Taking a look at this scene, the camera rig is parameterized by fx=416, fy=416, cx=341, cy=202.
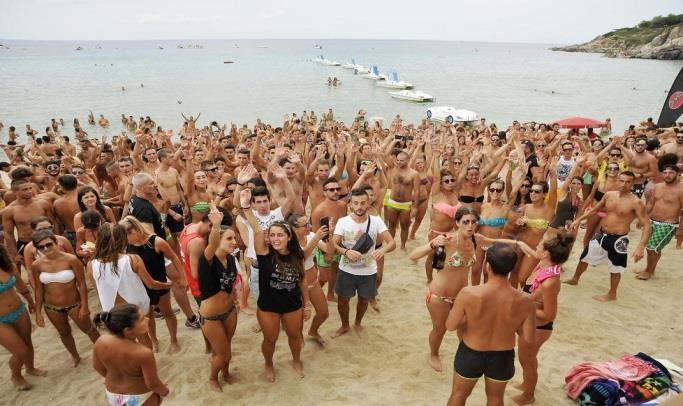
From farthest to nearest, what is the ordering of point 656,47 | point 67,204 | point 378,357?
1. point 656,47
2. point 67,204
3. point 378,357

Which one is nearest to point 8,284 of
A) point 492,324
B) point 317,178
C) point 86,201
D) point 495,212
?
point 86,201

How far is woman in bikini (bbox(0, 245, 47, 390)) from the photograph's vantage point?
407 centimetres

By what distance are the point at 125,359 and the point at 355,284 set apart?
8.52ft

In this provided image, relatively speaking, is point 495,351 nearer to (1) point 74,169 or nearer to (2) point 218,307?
(2) point 218,307

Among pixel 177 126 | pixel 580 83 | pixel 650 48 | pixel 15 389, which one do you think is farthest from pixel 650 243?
pixel 650 48

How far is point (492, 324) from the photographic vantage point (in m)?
3.21

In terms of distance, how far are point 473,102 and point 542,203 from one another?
4102 centimetres

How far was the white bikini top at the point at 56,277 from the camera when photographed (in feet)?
14.1

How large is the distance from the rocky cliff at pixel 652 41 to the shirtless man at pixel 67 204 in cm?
11163

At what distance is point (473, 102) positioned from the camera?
43812 millimetres

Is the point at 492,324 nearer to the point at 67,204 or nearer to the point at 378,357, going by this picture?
the point at 378,357

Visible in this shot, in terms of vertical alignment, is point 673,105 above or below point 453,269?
above

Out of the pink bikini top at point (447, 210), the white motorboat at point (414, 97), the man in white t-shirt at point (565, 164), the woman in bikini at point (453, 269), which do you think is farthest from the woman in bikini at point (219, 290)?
the white motorboat at point (414, 97)

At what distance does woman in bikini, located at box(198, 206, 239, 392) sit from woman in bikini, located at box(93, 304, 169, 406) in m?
0.83
